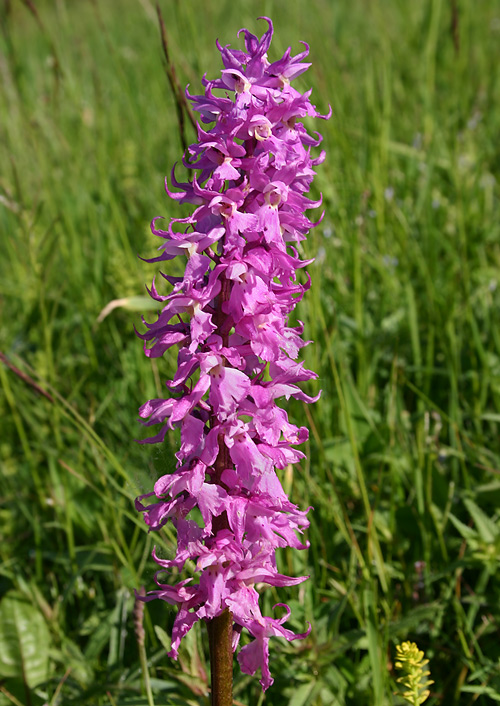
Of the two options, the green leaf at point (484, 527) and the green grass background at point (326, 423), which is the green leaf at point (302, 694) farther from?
the green leaf at point (484, 527)

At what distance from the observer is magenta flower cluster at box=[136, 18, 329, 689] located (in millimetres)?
1130

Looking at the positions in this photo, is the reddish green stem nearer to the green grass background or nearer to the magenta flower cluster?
the magenta flower cluster

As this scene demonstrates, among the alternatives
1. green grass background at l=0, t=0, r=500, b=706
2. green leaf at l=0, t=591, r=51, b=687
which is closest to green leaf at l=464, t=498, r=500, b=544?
green grass background at l=0, t=0, r=500, b=706

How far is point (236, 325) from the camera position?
1.18 m

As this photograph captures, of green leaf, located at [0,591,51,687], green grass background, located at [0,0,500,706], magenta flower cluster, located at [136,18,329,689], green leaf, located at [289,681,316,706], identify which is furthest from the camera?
green leaf, located at [0,591,51,687]

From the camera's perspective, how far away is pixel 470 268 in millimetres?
3027

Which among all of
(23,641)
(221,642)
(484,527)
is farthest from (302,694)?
(23,641)

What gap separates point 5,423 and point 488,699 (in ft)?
6.61

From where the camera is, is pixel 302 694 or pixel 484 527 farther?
pixel 484 527

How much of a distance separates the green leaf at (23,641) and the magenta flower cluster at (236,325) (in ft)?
3.05

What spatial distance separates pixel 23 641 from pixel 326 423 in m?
1.15

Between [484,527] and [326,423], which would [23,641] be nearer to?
[326,423]

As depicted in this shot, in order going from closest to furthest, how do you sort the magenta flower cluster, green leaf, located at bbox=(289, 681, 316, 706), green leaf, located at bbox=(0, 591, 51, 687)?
the magenta flower cluster, green leaf, located at bbox=(289, 681, 316, 706), green leaf, located at bbox=(0, 591, 51, 687)

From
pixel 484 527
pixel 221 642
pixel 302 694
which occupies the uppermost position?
pixel 221 642
